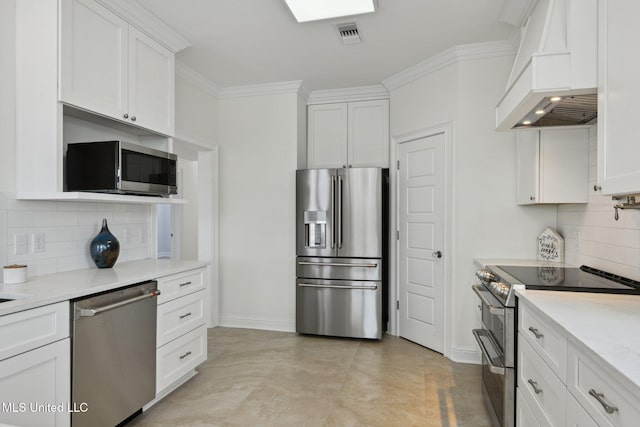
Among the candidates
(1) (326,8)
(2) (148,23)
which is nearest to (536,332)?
(1) (326,8)

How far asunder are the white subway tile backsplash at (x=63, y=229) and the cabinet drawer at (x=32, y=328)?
0.62 m

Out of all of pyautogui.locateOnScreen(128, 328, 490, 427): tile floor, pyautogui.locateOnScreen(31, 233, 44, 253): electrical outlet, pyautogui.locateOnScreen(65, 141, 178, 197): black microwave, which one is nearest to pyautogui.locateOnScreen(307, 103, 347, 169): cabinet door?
pyautogui.locateOnScreen(128, 328, 490, 427): tile floor

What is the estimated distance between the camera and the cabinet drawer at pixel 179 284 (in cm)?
243

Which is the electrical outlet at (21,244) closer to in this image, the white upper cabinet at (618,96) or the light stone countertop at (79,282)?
the light stone countertop at (79,282)

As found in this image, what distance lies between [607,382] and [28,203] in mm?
2705

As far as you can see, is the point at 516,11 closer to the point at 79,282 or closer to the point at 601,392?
the point at 601,392

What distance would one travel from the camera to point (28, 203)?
215 cm

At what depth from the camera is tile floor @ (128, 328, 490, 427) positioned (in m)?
2.34

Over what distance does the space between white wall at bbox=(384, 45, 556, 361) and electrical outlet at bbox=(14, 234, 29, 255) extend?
3.02 m

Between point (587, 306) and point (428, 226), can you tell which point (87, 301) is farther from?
point (428, 226)

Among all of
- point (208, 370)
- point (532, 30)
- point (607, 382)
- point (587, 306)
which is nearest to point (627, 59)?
point (532, 30)

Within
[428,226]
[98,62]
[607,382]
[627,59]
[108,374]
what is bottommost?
[108,374]

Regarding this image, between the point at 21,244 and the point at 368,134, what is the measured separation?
3260 mm

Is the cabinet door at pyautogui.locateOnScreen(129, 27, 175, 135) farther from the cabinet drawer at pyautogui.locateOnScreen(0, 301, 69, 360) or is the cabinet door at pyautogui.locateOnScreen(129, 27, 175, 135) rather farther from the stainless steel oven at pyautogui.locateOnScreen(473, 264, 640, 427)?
the stainless steel oven at pyautogui.locateOnScreen(473, 264, 640, 427)
